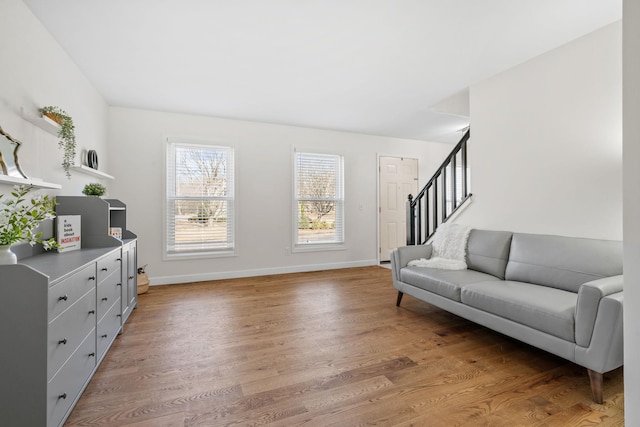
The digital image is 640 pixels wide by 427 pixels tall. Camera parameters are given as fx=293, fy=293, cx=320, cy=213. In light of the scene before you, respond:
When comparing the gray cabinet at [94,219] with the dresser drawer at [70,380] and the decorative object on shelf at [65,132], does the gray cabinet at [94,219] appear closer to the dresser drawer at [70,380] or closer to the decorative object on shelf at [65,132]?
the decorative object on shelf at [65,132]

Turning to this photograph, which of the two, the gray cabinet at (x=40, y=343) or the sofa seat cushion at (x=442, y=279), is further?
the sofa seat cushion at (x=442, y=279)

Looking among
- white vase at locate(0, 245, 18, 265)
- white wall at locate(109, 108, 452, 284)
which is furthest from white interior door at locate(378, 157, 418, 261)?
white vase at locate(0, 245, 18, 265)

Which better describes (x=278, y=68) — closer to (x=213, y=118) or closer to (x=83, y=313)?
(x=213, y=118)

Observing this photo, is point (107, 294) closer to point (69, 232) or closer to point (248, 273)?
point (69, 232)

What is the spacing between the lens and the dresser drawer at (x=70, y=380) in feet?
4.39

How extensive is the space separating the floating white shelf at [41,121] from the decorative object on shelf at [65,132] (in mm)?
35

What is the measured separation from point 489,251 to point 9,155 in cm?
383

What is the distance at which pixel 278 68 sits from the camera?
3.01 metres

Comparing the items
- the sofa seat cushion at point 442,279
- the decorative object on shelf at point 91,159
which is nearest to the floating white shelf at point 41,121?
the decorative object on shelf at point 91,159

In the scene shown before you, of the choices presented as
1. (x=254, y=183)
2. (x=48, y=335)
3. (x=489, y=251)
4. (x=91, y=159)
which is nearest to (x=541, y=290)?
(x=489, y=251)

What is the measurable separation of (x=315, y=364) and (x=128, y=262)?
2115mm

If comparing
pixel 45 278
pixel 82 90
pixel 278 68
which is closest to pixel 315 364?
pixel 45 278

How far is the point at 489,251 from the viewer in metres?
2.88

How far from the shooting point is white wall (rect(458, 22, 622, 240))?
235 centimetres
